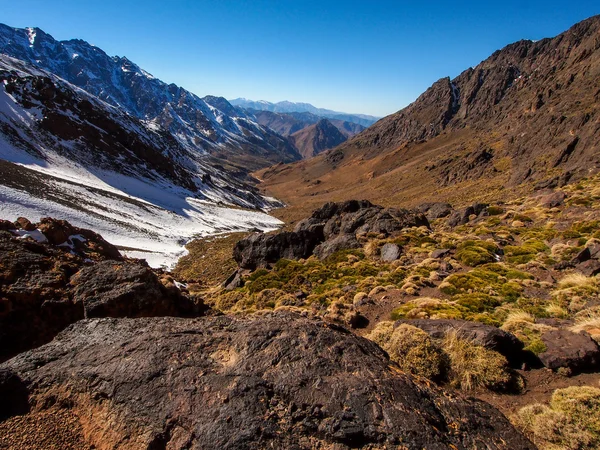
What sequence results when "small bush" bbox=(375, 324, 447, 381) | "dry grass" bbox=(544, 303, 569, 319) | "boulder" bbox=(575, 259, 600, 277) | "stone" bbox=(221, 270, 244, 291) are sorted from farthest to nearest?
"stone" bbox=(221, 270, 244, 291) < "boulder" bbox=(575, 259, 600, 277) < "dry grass" bbox=(544, 303, 569, 319) < "small bush" bbox=(375, 324, 447, 381)

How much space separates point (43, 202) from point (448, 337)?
54396 millimetres

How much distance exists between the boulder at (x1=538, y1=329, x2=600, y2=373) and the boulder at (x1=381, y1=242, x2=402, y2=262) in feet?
41.6

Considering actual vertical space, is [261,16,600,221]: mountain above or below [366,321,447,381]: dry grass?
above

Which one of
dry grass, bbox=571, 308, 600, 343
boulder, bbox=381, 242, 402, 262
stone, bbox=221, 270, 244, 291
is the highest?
dry grass, bbox=571, 308, 600, 343

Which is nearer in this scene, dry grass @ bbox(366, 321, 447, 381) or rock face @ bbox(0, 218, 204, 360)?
dry grass @ bbox(366, 321, 447, 381)

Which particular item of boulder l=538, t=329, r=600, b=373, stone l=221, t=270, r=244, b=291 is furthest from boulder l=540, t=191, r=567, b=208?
stone l=221, t=270, r=244, b=291

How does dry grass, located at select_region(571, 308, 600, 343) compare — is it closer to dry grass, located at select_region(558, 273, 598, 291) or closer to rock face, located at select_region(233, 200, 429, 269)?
dry grass, located at select_region(558, 273, 598, 291)

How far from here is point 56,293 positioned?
28.5ft

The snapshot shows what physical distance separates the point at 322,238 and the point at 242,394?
84.5 feet

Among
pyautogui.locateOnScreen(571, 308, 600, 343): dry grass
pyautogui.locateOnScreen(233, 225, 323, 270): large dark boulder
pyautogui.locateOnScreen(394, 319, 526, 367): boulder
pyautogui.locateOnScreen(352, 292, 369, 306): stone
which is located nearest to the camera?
pyautogui.locateOnScreen(394, 319, 526, 367): boulder

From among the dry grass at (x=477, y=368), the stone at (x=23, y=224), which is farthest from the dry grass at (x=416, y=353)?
the stone at (x=23, y=224)

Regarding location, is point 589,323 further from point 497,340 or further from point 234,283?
point 234,283

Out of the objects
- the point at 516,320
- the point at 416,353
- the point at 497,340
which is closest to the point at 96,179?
the point at 416,353

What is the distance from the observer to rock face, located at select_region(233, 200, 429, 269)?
26.1 metres
